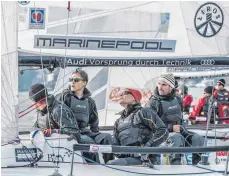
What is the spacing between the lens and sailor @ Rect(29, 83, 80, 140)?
5.75 metres

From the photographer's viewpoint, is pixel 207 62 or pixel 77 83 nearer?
pixel 77 83

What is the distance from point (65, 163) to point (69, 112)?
48cm

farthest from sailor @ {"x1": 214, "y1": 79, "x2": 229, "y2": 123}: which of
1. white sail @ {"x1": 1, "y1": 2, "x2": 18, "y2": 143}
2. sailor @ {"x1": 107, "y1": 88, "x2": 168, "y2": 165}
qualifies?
white sail @ {"x1": 1, "y1": 2, "x2": 18, "y2": 143}

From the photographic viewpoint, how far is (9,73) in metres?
5.42

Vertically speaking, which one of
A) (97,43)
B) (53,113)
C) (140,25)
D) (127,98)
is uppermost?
(140,25)

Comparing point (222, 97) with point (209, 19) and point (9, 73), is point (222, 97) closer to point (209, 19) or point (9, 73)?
point (209, 19)

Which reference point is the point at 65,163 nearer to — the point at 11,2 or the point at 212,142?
the point at 11,2

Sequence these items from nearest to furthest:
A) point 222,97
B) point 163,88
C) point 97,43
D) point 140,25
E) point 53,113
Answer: point 53,113, point 163,88, point 97,43, point 140,25, point 222,97

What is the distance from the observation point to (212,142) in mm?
7957

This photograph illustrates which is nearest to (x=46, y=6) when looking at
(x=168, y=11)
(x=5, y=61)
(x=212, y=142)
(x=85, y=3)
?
(x=85, y=3)

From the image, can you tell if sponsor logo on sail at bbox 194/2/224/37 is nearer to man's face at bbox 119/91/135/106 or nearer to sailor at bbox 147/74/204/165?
sailor at bbox 147/74/204/165

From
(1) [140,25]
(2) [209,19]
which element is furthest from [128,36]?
(2) [209,19]

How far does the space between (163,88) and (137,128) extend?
764 mm

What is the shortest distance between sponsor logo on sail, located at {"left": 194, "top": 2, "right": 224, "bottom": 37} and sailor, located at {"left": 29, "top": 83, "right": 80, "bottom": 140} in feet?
8.04
